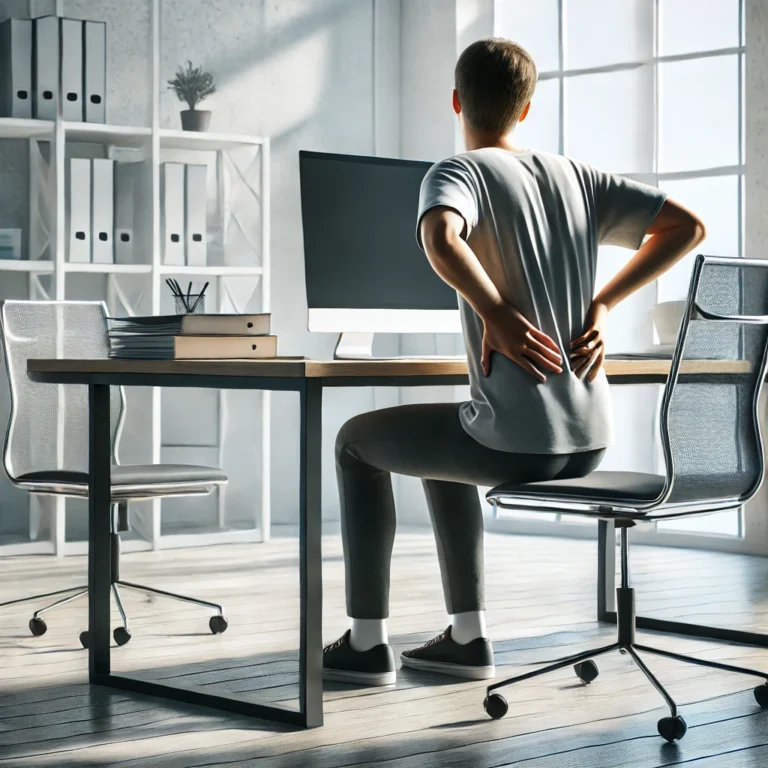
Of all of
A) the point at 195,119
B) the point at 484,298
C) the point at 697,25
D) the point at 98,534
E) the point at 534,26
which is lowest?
the point at 98,534

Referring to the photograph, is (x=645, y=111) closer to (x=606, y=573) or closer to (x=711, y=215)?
(x=711, y=215)

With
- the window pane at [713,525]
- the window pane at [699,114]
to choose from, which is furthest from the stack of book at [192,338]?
the window pane at [699,114]

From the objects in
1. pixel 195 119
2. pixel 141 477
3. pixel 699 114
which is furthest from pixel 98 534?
pixel 699 114

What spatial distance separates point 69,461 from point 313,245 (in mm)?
1099

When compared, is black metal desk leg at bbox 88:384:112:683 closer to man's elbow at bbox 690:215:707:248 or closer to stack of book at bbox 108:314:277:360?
stack of book at bbox 108:314:277:360

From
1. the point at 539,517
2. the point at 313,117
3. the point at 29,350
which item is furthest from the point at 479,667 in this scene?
the point at 313,117

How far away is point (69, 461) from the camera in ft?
11.6

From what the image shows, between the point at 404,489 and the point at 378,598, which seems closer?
the point at 378,598

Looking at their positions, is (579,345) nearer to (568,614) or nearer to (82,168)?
(568,614)

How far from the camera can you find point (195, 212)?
480 cm

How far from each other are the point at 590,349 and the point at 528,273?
0.18m

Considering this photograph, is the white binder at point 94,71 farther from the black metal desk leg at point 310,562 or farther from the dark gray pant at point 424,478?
the black metal desk leg at point 310,562

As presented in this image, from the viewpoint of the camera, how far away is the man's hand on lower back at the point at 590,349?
2.22 meters

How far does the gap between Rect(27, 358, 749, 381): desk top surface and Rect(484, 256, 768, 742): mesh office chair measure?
0.04 feet
